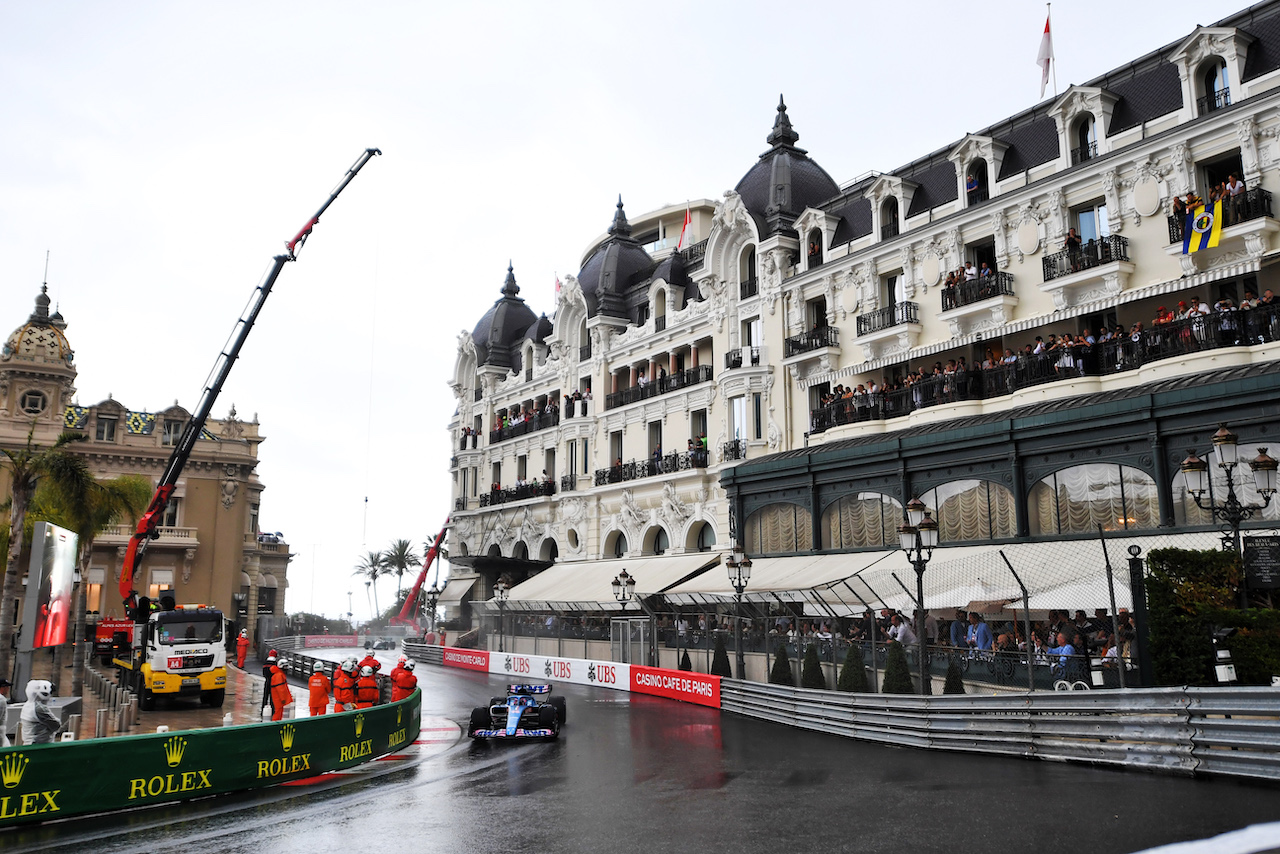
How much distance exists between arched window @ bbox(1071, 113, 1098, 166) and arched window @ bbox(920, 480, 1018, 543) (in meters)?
9.51

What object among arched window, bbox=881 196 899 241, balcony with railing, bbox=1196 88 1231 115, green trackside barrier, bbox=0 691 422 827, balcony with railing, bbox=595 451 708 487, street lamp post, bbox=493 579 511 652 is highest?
arched window, bbox=881 196 899 241

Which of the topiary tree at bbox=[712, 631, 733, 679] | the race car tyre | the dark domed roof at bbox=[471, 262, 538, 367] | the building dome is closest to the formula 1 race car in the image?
the race car tyre

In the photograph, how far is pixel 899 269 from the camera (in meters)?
32.4

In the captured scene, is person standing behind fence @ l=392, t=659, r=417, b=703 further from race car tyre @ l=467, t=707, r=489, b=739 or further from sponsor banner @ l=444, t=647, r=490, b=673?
sponsor banner @ l=444, t=647, r=490, b=673

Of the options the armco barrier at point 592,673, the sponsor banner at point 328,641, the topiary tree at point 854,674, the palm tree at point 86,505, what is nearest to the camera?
the topiary tree at point 854,674

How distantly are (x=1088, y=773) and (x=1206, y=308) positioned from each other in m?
13.8

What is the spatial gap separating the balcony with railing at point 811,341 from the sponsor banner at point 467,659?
18.6 m

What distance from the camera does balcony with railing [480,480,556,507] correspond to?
49.4 m

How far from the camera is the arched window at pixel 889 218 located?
33.0 metres

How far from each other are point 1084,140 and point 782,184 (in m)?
13.2

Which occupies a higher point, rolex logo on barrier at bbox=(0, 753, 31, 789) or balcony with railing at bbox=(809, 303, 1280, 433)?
balcony with railing at bbox=(809, 303, 1280, 433)

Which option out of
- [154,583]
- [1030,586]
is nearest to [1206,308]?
[1030,586]

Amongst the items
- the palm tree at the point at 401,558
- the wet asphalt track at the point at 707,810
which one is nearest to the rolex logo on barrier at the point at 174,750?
the wet asphalt track at the point at 707,810

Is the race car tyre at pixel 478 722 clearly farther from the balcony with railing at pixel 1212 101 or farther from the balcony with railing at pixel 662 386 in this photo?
the balcony with railing at pixel 1212 101
